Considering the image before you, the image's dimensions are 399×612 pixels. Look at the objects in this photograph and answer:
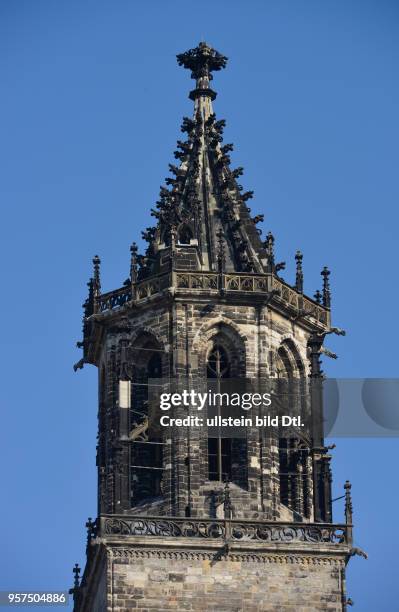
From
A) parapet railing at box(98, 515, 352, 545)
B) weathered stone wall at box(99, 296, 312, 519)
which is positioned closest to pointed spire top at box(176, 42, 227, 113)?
weathered stone wall at box(99, 296, 312, 519)

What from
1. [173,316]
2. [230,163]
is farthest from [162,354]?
[230,163]

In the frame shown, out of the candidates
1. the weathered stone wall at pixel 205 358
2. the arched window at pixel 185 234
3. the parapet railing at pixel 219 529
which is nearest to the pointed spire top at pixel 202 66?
the arched window at pixel 185 234

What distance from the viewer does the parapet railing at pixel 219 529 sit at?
73.6 metres

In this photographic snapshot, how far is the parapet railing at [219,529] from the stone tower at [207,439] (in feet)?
0.10

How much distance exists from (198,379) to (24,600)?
630cm

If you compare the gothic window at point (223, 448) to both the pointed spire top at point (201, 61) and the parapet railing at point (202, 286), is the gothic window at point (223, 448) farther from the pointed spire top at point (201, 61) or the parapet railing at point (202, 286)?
the pointed spire top at point (201, 61)

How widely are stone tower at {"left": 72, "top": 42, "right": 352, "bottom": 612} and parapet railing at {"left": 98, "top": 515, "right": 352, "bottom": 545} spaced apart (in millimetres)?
30

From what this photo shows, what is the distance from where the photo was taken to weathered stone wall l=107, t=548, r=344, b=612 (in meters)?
73.1

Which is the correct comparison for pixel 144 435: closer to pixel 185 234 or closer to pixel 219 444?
pixel 219 444

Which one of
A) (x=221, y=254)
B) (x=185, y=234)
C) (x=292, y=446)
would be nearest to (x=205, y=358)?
(x=221, y=254)

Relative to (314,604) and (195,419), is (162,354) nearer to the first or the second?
(195,419)

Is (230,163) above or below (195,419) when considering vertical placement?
above

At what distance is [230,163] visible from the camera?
80062mm

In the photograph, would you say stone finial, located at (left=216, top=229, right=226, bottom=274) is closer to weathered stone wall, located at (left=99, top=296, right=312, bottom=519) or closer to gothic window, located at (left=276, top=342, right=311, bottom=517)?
weathered stone wall, located at (left=99, top=296, right=312, bottom=519)
